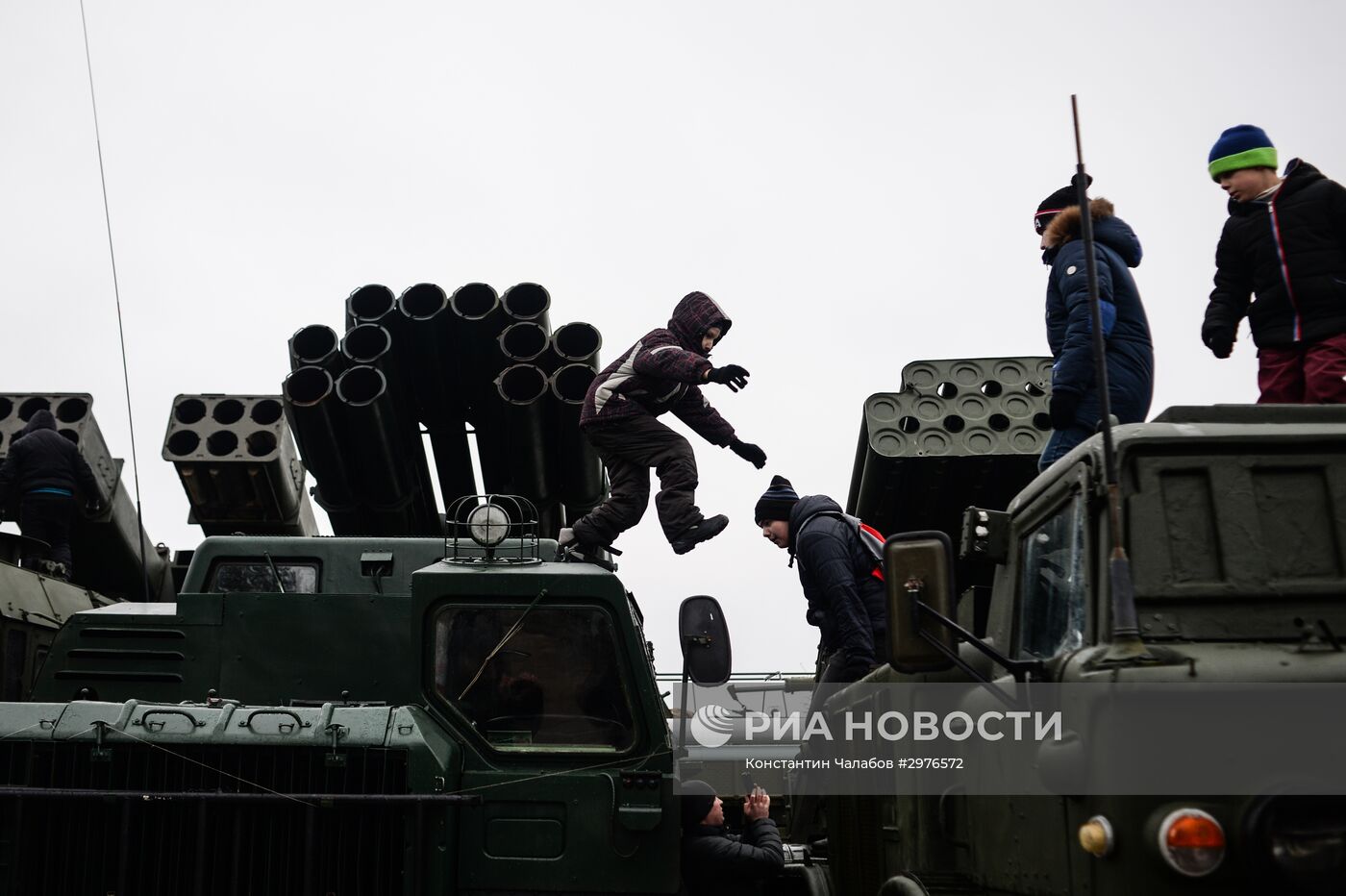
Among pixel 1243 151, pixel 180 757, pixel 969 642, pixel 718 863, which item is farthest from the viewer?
pixel 718 863

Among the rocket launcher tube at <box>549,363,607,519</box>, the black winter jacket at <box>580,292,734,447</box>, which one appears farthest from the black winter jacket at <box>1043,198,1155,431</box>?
the rocket launcher tube at <box>549,363,607,519</box>

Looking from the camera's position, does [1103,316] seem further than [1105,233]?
No

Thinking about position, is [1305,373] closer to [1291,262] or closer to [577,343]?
[1291,262]

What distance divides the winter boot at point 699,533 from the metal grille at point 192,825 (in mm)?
1770

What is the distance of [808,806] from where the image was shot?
577 cm

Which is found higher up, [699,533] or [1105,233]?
[1105,233]

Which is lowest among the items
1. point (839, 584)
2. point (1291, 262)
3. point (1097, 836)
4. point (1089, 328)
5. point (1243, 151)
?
point (1097, 836)

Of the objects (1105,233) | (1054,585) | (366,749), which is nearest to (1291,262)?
A: (1105,233)

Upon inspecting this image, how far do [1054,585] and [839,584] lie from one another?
1660 mm

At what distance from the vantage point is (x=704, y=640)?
4.95 meters

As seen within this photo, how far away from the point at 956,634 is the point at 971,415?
3737mm

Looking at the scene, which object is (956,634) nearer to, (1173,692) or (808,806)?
(1173,692)

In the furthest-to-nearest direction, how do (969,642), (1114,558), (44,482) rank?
(44,482), (969,642), (1114,558)

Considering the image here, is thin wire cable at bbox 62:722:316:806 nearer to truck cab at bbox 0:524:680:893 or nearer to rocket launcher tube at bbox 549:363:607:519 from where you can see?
truck cab at bbox 0:524:680:893
